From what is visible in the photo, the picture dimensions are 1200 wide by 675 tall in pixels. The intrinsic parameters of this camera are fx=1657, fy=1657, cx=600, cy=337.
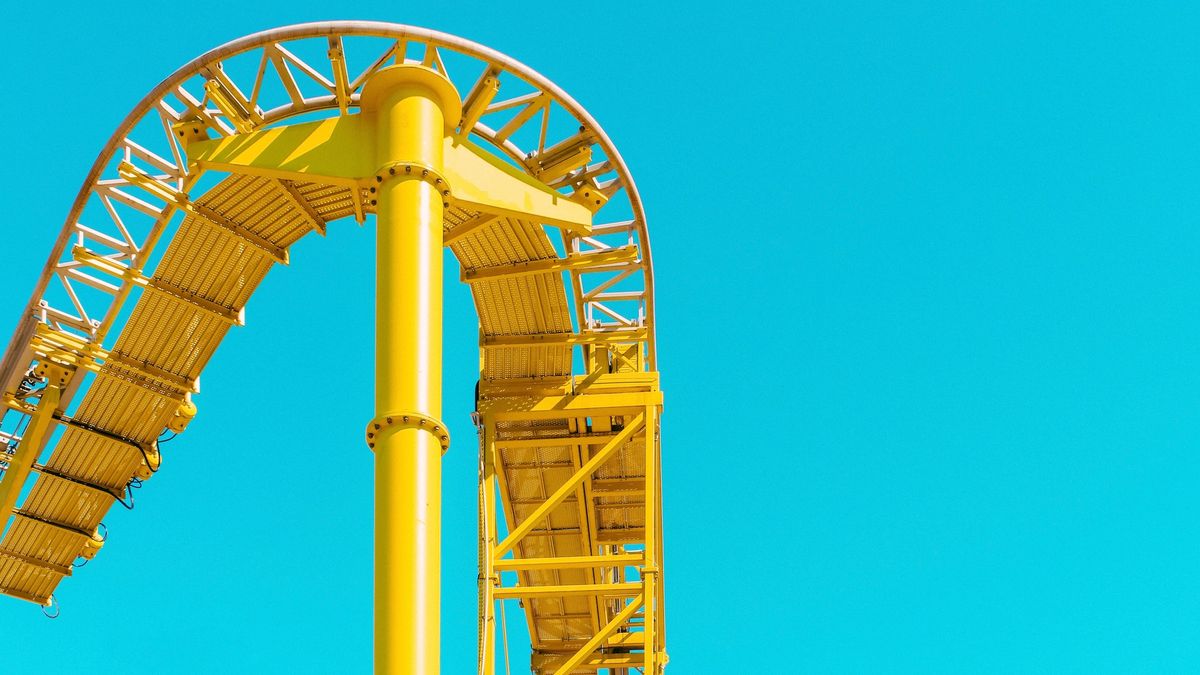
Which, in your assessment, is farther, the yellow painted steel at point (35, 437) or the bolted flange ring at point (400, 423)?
the yellow painted steel at point (35, 437)

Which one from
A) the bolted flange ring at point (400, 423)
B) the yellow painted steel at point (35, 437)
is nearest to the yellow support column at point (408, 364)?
the bolted flange ring at point (400, 423)

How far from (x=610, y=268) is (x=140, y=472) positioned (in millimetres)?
7650

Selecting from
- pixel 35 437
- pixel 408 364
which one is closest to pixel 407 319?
A: pixel 408 364

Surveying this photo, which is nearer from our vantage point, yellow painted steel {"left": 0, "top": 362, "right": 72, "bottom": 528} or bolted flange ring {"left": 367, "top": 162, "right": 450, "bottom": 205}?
bolted flange ring {"left": 367, "top": 162, "right": 450, "bottom": 205}

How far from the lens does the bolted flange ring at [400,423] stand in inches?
632

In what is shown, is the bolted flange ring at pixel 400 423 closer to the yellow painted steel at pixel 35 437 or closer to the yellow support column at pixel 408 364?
the yellow support column at pixel 408 364

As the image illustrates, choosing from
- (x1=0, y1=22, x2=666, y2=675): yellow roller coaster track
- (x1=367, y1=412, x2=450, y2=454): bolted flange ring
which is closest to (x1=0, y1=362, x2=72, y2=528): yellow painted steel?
(x1=0, y1=22, x2=666, y2=675): yellow roller coaster track

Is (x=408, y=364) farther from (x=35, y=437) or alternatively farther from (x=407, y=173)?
(x=35, y=437)

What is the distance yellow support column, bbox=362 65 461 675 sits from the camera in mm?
15352

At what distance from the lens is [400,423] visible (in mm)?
16062

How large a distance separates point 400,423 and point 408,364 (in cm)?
61

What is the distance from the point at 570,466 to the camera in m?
24.2

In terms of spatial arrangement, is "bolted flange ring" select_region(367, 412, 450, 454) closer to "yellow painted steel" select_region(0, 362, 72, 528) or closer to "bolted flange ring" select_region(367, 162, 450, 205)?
"bolted flange ring" select_region(367, 162, 450, 205)

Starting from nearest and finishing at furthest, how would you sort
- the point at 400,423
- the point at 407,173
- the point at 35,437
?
the point at 400,423 → the point at 407,173 → the point at 35,437
